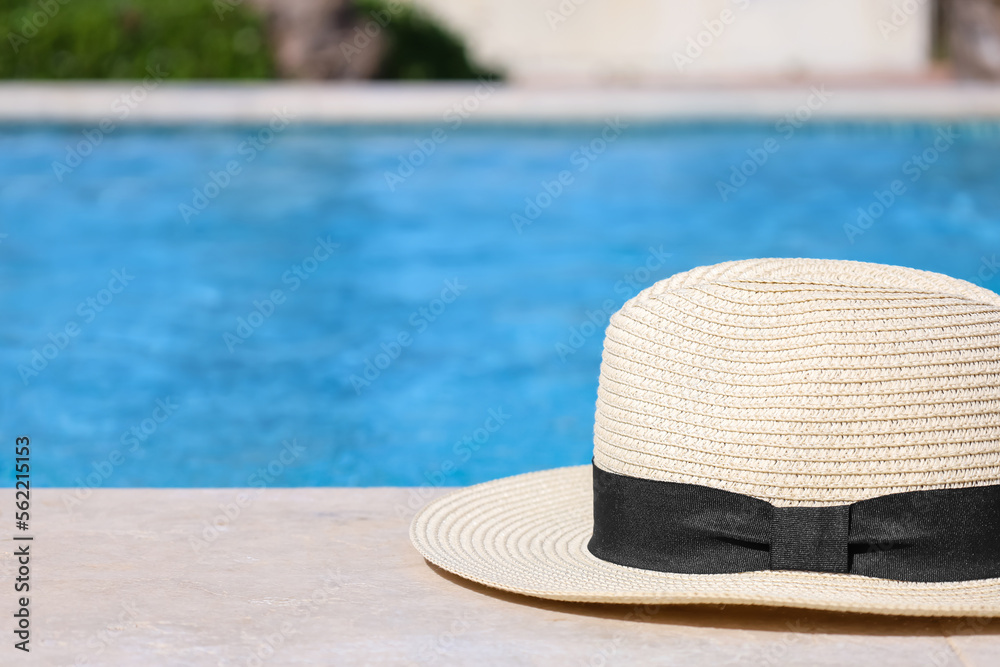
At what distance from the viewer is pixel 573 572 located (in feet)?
6.68

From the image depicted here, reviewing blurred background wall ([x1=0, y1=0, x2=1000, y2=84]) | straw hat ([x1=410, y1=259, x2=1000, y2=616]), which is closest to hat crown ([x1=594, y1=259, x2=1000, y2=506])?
straw hat ([x1=410, y1=259, x2=1000, y2=616])

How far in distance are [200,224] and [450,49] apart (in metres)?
7.26

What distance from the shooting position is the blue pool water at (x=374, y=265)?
4.52 meters

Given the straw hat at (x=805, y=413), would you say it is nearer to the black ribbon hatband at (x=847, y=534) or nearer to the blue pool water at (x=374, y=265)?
the black ribbon hatband at (x=847, y=534)

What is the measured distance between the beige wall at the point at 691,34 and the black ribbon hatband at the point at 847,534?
14.7 m

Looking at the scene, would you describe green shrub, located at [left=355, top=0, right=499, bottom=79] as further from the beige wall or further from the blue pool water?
the blue pool water

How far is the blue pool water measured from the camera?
4.52 m

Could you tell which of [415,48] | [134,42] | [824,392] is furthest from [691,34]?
[824,392]

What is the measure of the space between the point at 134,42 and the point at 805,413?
12.1 meters

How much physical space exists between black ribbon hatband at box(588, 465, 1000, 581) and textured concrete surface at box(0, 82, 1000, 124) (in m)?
8.56

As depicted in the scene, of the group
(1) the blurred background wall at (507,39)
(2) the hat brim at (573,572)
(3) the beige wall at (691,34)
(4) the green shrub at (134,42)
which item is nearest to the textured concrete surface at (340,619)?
(2) the hat brim at (573,572)

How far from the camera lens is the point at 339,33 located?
41.7ft

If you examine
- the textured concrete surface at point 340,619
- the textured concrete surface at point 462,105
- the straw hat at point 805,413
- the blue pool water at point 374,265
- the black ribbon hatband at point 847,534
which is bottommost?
the blue pool water at point 374,265

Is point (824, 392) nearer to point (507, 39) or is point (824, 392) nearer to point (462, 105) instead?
point (462, 105)
